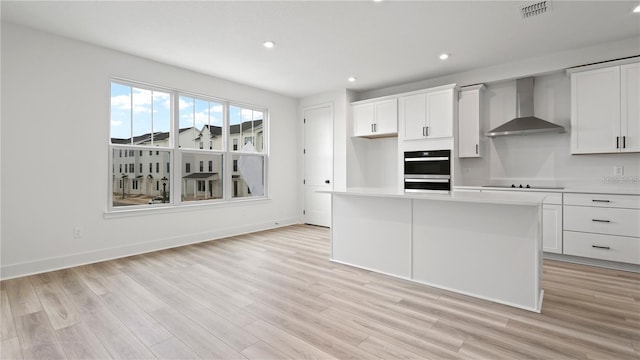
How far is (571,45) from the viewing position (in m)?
3.79

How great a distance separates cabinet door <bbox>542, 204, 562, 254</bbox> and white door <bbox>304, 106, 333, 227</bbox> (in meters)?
3.49

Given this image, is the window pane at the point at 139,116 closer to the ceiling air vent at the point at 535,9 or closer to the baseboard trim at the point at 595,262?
the ceiling air vent at the point at 535,9

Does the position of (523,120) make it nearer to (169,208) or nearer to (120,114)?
(169,208)

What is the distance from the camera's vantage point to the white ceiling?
2900 mm

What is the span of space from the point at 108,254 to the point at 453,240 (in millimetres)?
Answer: 4094

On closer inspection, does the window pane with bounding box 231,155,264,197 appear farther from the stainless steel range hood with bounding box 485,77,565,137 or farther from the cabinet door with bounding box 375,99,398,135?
the stainless steel range hood with bounding box 485,77,565,137

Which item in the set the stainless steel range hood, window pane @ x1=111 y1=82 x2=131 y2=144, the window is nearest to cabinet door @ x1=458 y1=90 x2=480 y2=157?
the stainless steel range hood

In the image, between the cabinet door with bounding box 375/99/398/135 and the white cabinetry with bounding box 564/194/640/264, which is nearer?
the white cabinetry with bounding box 564/194/640/264

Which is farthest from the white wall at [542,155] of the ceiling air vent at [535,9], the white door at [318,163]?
the white door at [318,163]

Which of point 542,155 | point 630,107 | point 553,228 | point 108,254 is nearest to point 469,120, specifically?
point 542,155

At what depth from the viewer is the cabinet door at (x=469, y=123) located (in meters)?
4.58

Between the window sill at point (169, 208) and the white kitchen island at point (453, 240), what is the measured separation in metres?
2.51

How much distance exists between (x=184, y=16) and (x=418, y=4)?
91.4 inches

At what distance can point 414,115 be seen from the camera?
504cm
